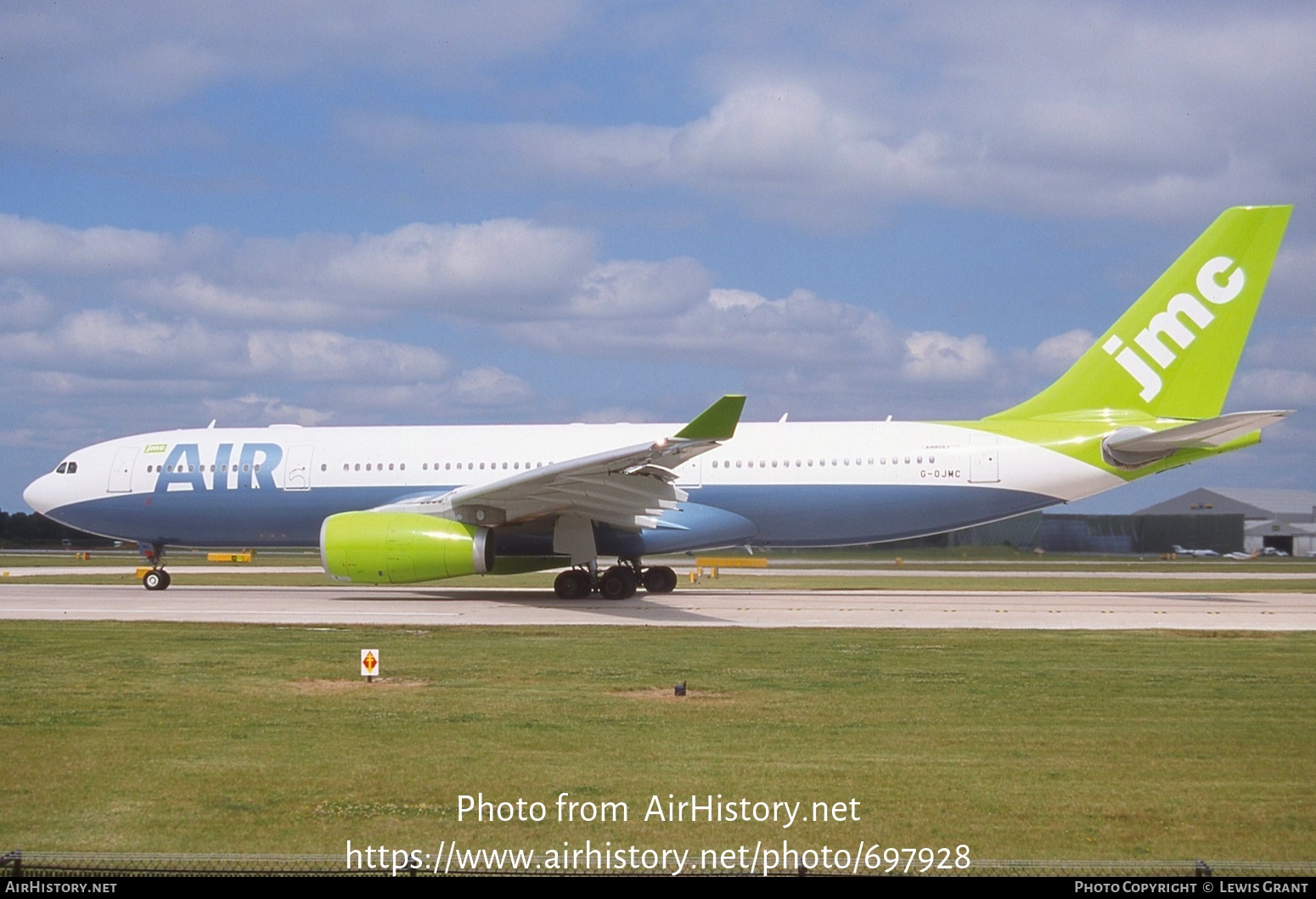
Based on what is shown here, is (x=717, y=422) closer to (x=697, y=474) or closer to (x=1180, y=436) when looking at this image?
(x=697, y=474)

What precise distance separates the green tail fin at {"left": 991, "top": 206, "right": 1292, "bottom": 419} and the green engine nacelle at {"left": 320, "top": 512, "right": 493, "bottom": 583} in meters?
12.7

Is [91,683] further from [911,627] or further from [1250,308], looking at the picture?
[1250,308]

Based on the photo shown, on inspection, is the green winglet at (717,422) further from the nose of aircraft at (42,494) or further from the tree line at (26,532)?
the tree line at (26,532)

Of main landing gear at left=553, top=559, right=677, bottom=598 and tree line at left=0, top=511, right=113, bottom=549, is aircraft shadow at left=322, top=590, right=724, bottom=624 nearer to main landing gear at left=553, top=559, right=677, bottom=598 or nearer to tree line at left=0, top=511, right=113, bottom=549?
main landing gear at left=553, top=559, right=677, bottom=598

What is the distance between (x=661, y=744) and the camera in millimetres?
9078

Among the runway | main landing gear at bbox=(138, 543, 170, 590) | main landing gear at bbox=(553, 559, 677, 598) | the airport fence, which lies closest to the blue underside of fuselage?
main landing gear at bbox=(553, 559, 677, 598)

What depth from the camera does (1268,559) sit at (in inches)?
2552

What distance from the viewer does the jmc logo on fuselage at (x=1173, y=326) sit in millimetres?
24172

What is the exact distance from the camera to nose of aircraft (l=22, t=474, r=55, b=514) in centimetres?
2794

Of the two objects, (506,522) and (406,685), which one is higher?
(506,522)

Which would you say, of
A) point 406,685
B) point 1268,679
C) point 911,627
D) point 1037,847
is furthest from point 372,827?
point 911,627

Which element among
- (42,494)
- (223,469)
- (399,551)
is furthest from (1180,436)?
(42,494)

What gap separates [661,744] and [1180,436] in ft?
54.3

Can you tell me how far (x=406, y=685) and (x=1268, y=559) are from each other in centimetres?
6340
